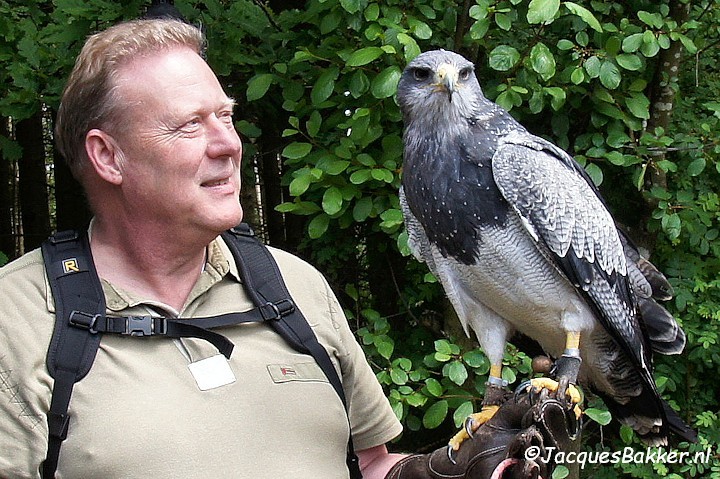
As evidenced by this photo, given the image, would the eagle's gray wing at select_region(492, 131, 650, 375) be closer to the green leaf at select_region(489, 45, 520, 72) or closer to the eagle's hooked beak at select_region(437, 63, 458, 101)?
the eagle's hooked beak at select_region(437, 63, 458, 101)

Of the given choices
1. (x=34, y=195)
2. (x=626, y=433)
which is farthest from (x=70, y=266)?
(x=34, y=195)

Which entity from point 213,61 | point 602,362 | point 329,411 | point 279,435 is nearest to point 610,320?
point 602,362

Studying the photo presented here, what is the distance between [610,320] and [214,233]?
3.73 ft

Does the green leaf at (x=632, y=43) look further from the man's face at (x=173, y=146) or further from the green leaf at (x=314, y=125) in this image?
the man's face at (x=173, y=146)

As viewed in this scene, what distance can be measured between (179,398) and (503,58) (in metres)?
1.66

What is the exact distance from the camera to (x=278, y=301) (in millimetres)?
1894

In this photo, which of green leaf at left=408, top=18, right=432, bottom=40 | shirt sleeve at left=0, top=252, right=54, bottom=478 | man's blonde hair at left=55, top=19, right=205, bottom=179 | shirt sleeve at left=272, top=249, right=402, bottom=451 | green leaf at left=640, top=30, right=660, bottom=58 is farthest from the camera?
green leaf at left=640, top=30, right=660, bottom=58

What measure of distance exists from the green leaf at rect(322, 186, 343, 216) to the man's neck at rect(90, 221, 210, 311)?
1024mm

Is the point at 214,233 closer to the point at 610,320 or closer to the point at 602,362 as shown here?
the point at 610,320

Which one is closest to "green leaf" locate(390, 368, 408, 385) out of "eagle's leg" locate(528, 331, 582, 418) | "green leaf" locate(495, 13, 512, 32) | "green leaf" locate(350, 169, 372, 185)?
"green leaf" locate(350, 169, 372, 185)

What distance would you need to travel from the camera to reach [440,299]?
3635 millimetres

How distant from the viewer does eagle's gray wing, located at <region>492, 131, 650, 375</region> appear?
2.19m

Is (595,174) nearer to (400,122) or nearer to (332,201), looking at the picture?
(400,122)

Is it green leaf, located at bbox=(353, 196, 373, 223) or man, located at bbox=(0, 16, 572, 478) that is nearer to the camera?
man, located at bbox=(0, 16, 572, 478)
